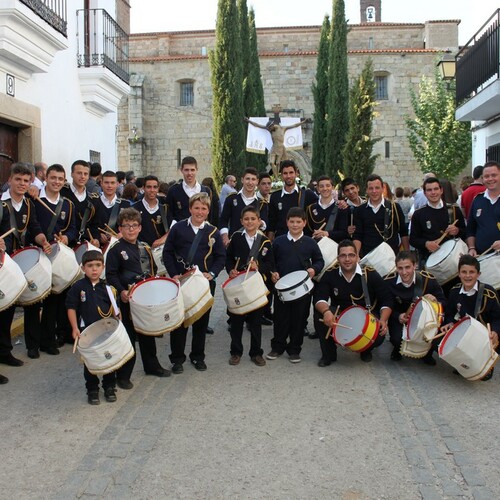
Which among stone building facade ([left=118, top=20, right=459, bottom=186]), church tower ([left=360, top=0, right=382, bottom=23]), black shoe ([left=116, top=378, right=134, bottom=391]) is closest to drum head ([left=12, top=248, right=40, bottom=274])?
black shoe ([left=116, top=378, right=134, bottom=391])

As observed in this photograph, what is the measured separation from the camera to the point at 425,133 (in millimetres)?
27516

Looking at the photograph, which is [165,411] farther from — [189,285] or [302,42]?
[302,42]

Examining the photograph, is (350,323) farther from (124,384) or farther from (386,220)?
(124,384)

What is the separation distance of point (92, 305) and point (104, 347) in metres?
0.56

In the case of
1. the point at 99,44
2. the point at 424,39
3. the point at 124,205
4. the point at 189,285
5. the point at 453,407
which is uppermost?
the point at 424,39

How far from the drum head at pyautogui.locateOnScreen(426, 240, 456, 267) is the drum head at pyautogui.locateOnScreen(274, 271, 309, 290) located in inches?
51.9

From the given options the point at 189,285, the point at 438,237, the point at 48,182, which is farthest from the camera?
the point at 438,237

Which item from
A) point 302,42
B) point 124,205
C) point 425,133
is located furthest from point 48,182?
point 302,42

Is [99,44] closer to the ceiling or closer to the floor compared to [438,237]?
closer to the ceiling

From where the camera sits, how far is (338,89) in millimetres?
27234

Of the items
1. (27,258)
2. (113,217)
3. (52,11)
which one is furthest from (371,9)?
(27,258)

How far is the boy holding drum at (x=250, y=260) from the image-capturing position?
6453 mm

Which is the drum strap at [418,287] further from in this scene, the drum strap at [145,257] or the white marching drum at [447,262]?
the drum strap at [145,257]

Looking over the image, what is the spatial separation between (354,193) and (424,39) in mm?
27755
